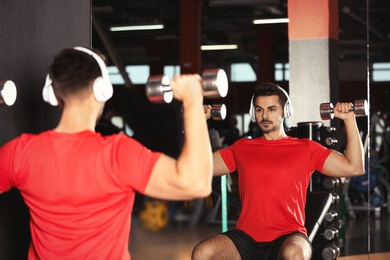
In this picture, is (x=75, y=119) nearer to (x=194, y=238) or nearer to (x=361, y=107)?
(x=361, y=107)

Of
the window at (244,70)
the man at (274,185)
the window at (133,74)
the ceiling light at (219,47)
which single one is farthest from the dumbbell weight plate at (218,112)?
the ceiling light at (219,47)

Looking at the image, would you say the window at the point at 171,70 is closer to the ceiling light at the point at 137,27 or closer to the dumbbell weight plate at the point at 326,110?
the ceiling light at the point at 137,27

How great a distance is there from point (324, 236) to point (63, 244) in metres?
2.71

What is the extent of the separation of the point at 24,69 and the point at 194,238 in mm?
→ 5314

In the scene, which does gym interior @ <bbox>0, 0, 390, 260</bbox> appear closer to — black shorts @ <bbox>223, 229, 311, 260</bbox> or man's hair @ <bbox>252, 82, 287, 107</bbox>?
man's hair @ <bbox>252, 82, 287, 107</bbox>

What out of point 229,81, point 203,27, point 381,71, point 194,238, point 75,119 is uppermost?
point 203,27

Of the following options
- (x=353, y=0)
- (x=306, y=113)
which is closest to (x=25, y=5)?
(x=306, y=113)

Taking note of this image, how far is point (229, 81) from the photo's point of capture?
9.14 meters

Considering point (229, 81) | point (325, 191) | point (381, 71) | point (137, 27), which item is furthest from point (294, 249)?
point (137, 27)

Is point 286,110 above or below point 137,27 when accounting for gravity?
below

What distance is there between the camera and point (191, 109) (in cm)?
164

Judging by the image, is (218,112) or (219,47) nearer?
(218,112)

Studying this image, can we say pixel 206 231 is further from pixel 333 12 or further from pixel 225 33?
pixel 225 33

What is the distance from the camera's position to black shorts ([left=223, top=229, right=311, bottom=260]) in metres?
3.16
